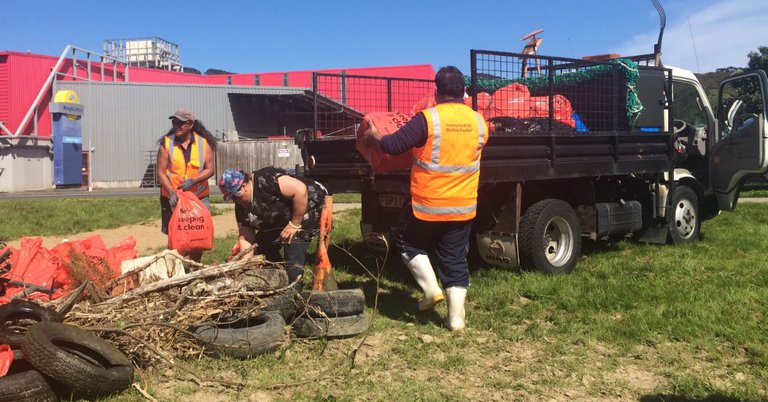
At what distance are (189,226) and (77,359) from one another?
2.33 metres

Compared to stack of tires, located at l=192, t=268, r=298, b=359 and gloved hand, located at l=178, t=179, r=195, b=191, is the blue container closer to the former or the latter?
gloved hand, located at l=178, t=179, r=195, b=191

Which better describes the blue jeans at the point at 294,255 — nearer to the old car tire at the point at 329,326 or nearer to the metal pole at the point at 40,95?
the old car tire at the point at 329,326

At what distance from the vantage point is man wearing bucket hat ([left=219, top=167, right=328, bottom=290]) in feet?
15.9

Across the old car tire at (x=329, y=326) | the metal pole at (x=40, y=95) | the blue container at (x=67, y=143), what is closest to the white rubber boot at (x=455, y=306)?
the old car tire at (x=329, y=326)

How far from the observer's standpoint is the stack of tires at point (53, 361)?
3027 mm

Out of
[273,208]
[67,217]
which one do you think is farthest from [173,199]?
[67,217]

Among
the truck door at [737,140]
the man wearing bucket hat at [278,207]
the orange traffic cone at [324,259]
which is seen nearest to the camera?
the man wearing bucket hat at [278,207]

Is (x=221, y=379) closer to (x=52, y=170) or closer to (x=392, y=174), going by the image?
(x=392, y=174)

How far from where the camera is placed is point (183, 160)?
5.86 meters

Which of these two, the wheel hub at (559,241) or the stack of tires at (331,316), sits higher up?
the wheel hub at (559,241)

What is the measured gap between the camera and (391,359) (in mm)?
3930

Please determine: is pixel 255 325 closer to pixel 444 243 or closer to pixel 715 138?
pixel 444 243

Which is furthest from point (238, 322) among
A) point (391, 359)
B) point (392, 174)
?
point (392, 174)

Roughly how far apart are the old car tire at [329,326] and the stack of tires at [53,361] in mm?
1264
